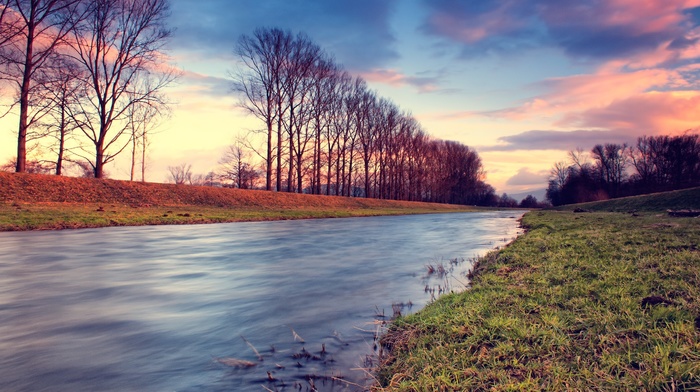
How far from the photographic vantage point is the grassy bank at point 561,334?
8.77ft

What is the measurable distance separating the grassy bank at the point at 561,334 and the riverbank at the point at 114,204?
58.2 ft

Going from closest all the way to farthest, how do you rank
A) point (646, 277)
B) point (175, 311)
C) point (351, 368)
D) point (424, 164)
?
1. point (351, 368)
2. point (646, 277)
3. point (175, 311)
4. point (424, 164)

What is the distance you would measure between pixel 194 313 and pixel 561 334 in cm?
455

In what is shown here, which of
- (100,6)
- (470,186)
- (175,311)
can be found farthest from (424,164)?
(175,311)

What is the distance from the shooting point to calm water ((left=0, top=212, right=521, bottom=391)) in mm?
3490

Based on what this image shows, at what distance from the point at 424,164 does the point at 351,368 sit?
263ft

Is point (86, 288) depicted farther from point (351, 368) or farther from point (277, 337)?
point (351, 368)

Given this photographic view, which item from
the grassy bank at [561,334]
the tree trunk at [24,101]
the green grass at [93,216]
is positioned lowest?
the grassy bank at [561,334]

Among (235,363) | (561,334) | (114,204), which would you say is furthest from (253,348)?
(114,204)

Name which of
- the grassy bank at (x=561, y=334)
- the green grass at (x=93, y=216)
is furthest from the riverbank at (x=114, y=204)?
the grassy bank at (x=561, y=334)

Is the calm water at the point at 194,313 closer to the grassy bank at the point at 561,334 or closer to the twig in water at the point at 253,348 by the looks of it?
the twig in water at the point at 253,348

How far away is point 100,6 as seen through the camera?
90.4 ft

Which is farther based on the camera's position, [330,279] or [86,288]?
[330,279]

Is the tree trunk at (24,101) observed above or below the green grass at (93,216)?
above
